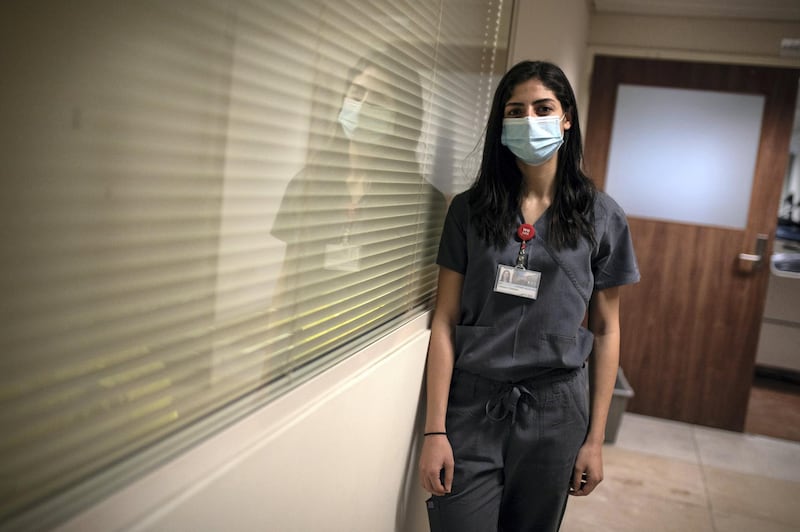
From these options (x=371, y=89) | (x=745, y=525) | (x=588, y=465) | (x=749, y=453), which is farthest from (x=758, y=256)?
(x=371, y=89)

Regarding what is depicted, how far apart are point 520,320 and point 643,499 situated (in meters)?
1.99

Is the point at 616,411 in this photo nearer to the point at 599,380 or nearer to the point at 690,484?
the point at 690,484

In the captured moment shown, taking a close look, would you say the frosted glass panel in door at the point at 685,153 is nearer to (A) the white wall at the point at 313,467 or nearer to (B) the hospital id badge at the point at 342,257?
(A) the white wall at the point at 313,467

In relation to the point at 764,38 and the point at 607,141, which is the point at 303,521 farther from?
the point at 764,38

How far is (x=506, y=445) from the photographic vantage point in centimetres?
156

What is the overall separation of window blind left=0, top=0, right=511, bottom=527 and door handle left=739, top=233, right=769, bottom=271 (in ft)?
11.6

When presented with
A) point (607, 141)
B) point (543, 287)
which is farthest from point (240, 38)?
point (607, 141)

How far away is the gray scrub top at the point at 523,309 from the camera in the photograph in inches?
60.6

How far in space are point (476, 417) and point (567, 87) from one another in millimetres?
802

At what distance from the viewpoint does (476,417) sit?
1.57 meters

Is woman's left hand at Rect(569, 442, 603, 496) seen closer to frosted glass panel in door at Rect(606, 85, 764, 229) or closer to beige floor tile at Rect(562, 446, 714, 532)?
beige floor tile at Rect(562, 446, 714, 532)

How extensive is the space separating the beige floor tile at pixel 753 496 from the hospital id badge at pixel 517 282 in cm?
198

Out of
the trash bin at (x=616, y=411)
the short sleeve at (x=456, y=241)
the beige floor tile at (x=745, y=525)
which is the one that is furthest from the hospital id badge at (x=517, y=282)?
the trash bin at (x=616, y=411)

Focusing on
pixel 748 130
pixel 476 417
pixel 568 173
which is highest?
pixel 748 130
